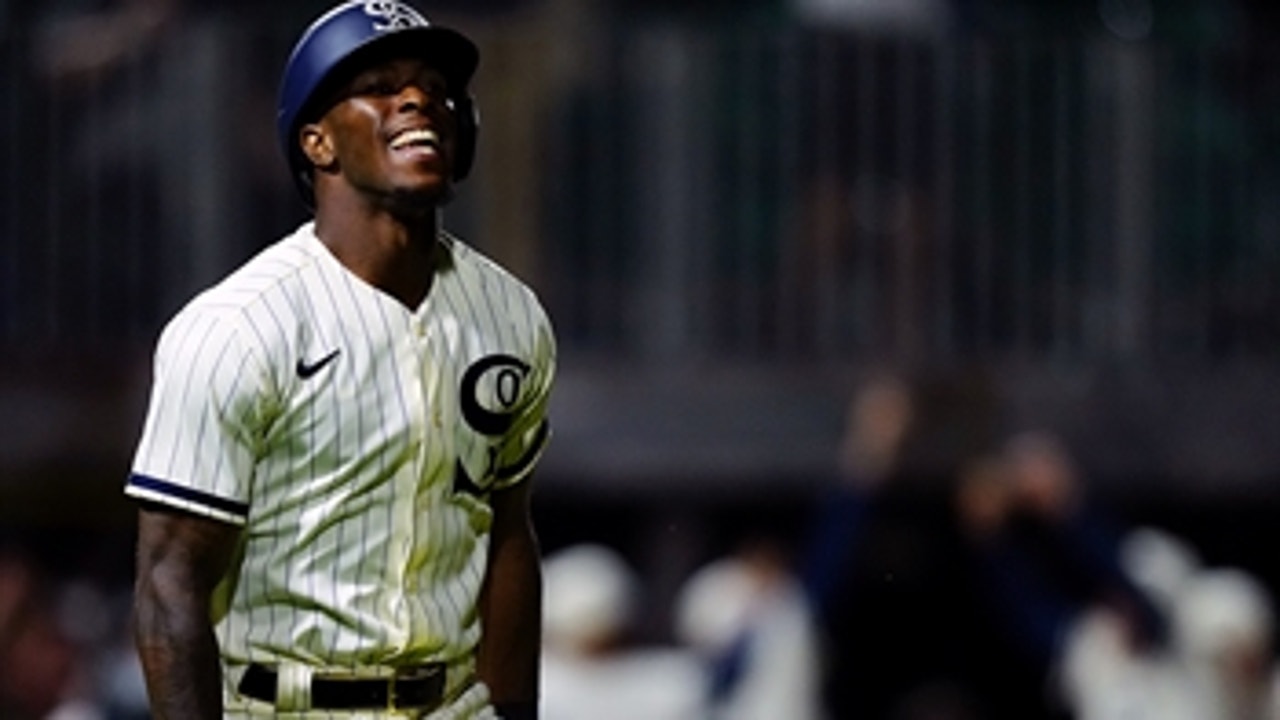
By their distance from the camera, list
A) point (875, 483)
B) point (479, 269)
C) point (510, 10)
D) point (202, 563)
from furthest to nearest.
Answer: point (510, 10) → point (875, 483) → point (479, 269) → point (202, 563)

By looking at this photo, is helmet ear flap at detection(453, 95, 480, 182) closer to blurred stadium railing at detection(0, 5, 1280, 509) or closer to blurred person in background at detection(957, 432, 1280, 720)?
blurred person in background at detection(957, 432, 1280, 720)

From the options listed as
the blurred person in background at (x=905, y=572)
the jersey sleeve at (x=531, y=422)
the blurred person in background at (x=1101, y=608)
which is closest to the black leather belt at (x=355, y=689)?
the jersey sleeve at (x=531, y=422)

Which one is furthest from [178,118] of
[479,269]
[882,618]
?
[479,269]

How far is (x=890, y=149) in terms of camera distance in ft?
41.4

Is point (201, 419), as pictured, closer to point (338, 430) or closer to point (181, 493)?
point (181, 493)

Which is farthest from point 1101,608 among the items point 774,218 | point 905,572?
point 774,218

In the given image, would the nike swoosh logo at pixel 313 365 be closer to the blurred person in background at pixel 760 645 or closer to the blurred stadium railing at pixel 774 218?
the blurred person in background at pixel 760 645

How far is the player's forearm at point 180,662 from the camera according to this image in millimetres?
5445

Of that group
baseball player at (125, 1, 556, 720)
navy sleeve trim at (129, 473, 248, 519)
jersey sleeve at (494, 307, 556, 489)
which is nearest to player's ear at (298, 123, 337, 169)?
baseball player at (125, 1, 556, 720)

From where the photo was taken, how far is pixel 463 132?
577cm

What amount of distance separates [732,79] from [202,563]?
7.35 metres

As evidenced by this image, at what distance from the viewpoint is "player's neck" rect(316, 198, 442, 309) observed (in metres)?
5.72

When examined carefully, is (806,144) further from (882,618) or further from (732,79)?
(882,618)

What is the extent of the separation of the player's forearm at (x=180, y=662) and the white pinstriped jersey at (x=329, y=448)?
0.17m
